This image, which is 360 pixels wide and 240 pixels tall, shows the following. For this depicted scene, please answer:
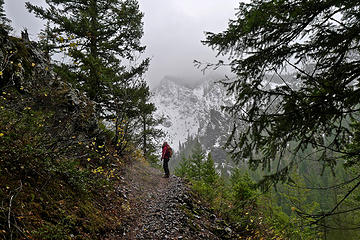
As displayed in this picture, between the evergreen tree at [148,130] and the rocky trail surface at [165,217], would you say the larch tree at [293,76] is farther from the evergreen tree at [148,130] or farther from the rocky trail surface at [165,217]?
the evergreen tree at [148,130]

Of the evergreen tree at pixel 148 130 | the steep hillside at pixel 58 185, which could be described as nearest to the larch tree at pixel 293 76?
the steep hillside at pixel 58 185

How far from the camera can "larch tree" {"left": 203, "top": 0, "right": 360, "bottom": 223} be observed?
300 cm

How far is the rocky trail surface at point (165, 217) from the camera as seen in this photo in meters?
4.87

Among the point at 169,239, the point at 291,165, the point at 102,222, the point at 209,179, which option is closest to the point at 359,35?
the point at 291,165

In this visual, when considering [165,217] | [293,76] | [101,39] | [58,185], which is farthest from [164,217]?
[101,39]

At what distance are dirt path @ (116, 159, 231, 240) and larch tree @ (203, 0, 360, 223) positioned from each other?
8.87ft

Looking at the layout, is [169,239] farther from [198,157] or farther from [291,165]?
[198,157]

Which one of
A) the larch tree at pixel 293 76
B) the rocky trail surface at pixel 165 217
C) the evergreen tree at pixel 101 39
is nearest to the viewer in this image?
the larch tree at pixel 293 76

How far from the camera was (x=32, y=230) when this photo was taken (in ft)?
8.80

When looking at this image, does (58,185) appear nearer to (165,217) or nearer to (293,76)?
(165,217)

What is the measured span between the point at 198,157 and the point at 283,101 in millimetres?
18239

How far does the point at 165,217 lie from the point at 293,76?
501cm

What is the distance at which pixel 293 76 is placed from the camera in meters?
3.50

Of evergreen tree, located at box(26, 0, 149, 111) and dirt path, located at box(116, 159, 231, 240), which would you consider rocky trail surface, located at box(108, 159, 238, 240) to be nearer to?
dirt path, located at box(116, 159, 231, 240)
